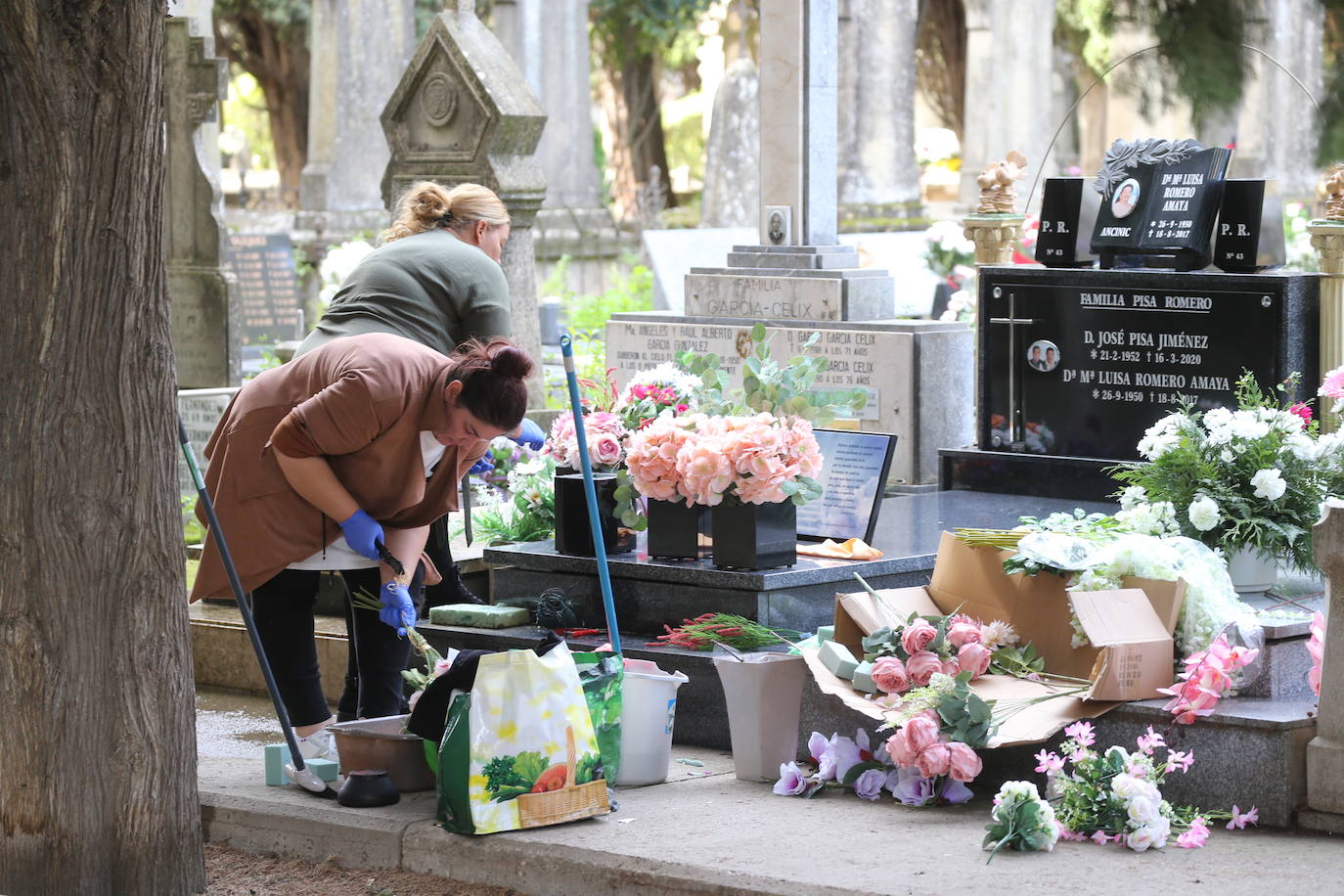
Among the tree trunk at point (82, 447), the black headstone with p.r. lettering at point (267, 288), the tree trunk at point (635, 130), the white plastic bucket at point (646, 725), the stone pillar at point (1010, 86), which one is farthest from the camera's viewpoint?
the tree trunk at point (635, 130)

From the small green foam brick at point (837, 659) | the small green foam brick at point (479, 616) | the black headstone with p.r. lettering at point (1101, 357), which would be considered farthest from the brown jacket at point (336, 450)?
the black headstone with p.r. lettering at point (1101, 357)

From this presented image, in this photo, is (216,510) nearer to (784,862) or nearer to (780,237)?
(784,862)

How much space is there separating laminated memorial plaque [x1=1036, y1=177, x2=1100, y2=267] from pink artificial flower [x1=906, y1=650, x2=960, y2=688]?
368cm

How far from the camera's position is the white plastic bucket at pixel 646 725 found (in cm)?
511

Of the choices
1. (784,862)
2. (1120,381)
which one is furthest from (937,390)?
(784,862)

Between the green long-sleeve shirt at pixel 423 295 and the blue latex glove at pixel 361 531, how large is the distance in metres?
1.30

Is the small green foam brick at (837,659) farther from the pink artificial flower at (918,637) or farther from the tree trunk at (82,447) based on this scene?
the tree trunk at (82,447)

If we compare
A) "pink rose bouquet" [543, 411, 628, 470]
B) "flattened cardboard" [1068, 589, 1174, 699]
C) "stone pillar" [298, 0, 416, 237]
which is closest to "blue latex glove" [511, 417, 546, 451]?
"pink rose bouquet" [543, 411, 628, 470]

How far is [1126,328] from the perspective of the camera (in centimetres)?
801

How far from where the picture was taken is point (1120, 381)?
26.3 ft

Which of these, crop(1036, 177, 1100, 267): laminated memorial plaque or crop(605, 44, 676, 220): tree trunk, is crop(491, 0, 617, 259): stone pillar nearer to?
crop(605, 44, 676, 220): tree trunk

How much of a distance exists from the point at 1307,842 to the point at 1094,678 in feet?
2.17

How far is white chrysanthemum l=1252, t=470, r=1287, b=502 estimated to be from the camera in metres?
5.48

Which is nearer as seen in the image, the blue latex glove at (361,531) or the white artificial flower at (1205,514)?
the blue latex glove at (361,531)
